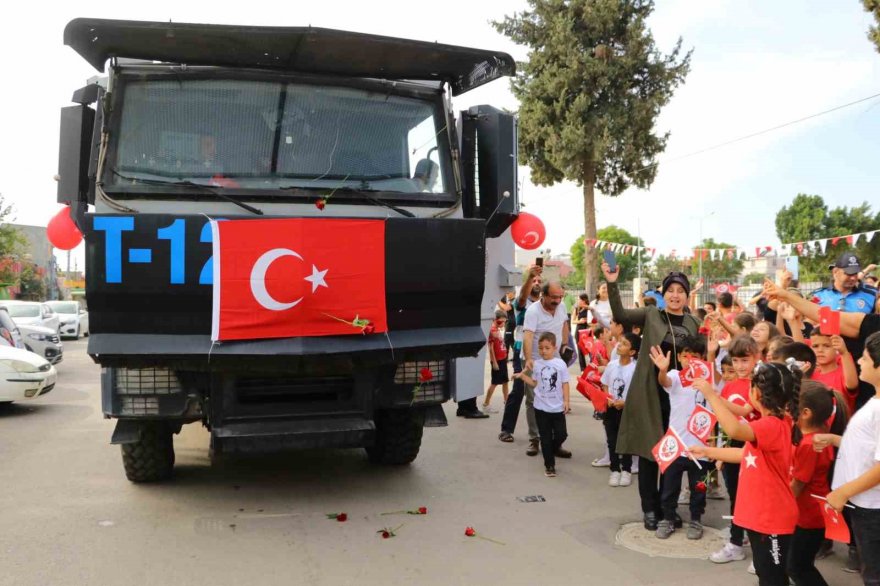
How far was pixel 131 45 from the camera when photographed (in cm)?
511

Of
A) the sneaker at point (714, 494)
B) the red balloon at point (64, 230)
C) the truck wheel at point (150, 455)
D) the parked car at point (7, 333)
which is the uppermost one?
the red balloon at point (64, 230)

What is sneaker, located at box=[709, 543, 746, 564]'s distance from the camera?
461 cm

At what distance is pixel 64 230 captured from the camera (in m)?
5.71

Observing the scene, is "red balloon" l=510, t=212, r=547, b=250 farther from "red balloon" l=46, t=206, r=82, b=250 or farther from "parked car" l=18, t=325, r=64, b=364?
"parked car" l=18, t=325, r=64, b=364

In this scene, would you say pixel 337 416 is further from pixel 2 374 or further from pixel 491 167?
pixel 2 374

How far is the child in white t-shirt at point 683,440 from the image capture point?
16.6 feet

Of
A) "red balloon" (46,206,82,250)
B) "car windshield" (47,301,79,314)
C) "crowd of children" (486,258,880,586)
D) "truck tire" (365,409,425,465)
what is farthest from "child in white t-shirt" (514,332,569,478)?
"car windshield" (47,301,79,314)

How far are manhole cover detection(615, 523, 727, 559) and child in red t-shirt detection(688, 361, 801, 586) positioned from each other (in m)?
1.15

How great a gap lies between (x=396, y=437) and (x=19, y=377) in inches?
254

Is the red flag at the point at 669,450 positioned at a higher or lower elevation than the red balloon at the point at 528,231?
lower

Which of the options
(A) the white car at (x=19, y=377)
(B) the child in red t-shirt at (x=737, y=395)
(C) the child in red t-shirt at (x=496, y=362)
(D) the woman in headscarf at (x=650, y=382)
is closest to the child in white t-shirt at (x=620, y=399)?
(D) the woman in headscarf at (x=650, y=382)

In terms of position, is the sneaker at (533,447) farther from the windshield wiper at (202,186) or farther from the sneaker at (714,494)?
the windshield wiper at (202,186)

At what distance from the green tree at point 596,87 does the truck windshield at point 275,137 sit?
17.8 metres

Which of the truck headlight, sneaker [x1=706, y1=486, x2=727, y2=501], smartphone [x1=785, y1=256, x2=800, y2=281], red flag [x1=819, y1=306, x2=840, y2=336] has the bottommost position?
sneaker [x1=706, y1=486, x2=727, y2=501]
